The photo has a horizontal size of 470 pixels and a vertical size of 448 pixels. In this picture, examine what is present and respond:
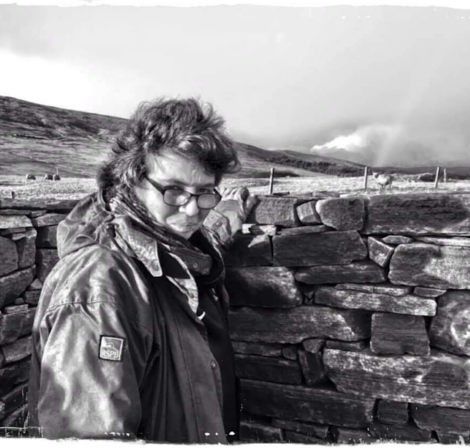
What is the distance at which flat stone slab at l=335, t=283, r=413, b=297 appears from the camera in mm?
2799

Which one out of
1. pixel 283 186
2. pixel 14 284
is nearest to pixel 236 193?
pixel 283 186

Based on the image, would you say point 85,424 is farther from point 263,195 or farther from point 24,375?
point 24,375

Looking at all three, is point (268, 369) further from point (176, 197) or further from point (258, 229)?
point (176, 197)

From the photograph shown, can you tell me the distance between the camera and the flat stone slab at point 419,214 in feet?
8.76

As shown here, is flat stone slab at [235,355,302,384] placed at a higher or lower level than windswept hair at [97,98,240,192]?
lower

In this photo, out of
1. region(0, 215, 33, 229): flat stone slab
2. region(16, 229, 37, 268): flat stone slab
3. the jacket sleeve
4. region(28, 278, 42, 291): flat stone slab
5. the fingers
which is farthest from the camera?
region(28, 278, 42, 291): flat stone slab

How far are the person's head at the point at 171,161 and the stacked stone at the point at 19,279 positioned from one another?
6.07 feet

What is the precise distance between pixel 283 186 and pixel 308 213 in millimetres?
394

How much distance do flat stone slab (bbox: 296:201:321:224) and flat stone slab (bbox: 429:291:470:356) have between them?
0.93m

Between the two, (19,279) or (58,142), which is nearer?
(58,142)

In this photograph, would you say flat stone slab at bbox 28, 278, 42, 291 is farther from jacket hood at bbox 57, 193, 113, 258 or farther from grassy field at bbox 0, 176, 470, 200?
jacket hood at bbox 57, 193, 113, 258

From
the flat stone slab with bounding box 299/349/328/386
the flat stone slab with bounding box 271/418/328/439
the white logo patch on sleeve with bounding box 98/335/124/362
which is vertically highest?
the white logo patch on sleeve with bounding box 98/335/124/362

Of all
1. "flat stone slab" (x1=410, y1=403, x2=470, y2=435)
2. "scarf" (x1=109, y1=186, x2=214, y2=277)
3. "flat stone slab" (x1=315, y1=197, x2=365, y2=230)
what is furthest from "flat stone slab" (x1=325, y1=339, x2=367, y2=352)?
"scarf" (x1=109, y1=186, x2=214, y2=277)

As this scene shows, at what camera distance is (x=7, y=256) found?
11.8 feet
